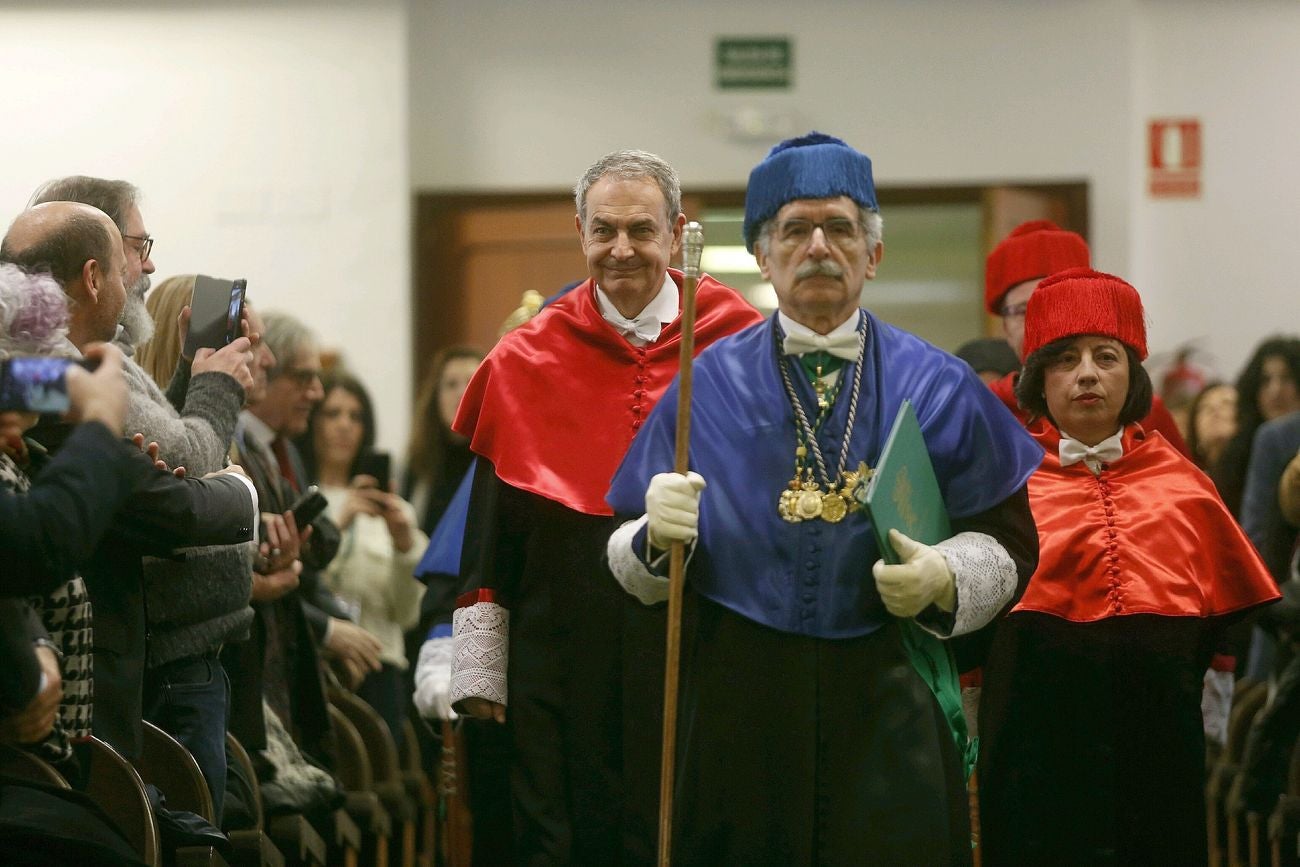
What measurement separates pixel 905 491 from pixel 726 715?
18.4 inches

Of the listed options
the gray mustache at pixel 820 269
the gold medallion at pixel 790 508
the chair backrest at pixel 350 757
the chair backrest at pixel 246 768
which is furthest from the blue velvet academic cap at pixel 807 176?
the chair backrest at pixel 350 757

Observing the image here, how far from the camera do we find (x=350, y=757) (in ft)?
17.5

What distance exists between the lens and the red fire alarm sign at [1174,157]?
9.39m

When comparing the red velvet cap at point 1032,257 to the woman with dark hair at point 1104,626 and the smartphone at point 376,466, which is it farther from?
the smartphone at point 376,466

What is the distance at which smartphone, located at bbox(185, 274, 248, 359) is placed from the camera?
3934 mm

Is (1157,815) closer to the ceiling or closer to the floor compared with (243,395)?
closer to the floor

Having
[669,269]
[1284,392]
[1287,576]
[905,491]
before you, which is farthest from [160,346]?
[1284,392]

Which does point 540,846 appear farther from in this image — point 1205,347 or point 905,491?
point 1205,347

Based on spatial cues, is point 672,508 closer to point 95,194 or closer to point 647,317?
point 647,317

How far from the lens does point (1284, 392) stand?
683cm

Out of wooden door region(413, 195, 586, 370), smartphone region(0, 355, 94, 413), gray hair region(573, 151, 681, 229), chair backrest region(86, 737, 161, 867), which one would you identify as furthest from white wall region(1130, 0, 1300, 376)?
smartphone region(0, 355, 94, 413)

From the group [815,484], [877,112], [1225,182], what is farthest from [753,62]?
[815,484]

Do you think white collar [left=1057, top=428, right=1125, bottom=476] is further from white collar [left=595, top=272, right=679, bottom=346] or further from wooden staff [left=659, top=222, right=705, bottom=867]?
wooden staff [left=659, top=222, right=705, bottom=867]

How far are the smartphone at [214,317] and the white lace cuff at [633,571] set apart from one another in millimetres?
1337
